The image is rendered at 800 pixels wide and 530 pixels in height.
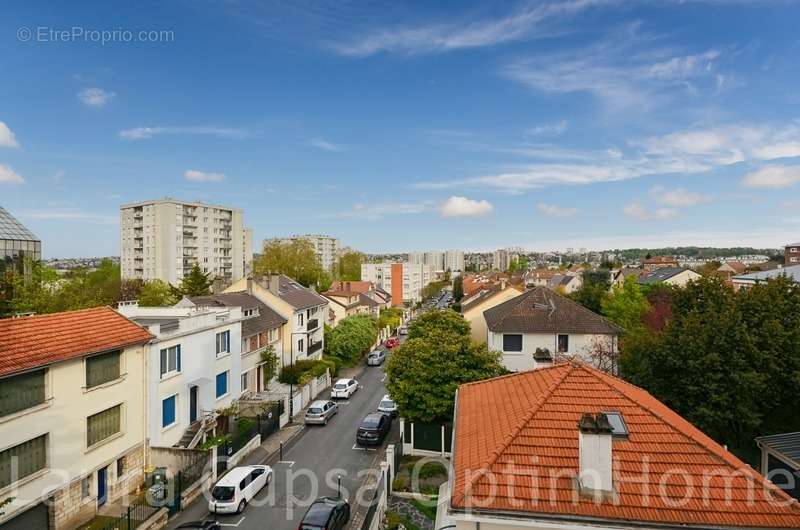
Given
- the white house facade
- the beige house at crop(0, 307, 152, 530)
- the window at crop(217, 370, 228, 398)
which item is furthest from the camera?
the window at crop(217, 370, 228, 398)

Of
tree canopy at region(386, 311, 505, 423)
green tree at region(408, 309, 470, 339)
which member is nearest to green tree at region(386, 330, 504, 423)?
tree canopy at region(386, 311, 505, 423)

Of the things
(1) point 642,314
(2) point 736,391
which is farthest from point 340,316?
(2) point 736,391

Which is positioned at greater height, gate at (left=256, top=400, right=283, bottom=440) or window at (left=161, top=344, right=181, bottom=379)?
window at (left=161, top=344, right=181, bottom=379)

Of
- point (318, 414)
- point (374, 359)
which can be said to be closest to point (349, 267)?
point (374, 359)

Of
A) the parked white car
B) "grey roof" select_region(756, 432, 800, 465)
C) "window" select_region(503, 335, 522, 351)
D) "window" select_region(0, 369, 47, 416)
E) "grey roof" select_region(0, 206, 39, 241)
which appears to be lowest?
the parked white car

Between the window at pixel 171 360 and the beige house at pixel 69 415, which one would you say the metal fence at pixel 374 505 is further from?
the window at pixel 171 360

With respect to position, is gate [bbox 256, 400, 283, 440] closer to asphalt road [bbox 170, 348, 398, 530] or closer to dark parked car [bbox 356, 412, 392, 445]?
asphalt road [bbox 170, 348, 398, 530]
